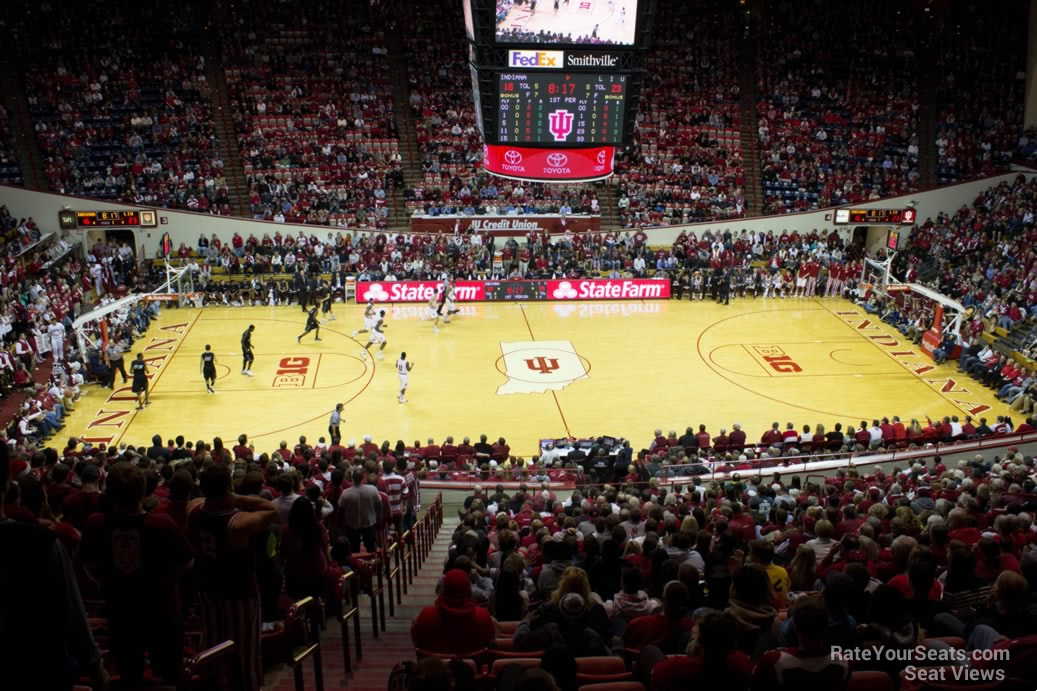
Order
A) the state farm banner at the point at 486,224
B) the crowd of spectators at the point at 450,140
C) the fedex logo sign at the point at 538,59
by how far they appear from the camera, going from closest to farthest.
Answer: the fedex logo sign at the point at 538,59 → the state farm banner at the point at 486,224 → the crowd of spectators at the point at 450,140

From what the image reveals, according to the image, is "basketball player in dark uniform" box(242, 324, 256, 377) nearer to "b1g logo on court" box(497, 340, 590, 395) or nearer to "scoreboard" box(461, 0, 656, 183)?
"b1g logo on court" box(497, 340, 590, 395)

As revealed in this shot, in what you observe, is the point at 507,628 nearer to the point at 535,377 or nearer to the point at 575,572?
the point at 575,572

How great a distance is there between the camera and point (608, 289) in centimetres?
3703

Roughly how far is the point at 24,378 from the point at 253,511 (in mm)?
22200

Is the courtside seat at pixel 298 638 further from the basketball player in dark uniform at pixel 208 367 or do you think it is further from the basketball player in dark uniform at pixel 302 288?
the basketball player in dark uniform at pixel 302 288

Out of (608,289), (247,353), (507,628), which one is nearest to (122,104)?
(247,353)

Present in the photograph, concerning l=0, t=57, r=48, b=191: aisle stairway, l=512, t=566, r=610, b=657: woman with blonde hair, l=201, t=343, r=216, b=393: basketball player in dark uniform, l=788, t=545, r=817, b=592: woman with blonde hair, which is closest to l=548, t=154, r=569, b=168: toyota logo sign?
l=201, t=343, r=216, b=393: basketball player in dark uniform

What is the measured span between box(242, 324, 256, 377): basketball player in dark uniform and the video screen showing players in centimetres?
1084

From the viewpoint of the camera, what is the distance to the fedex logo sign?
25.8 metres

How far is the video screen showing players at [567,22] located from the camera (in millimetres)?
24828

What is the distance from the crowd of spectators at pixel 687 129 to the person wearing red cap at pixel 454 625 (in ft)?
116

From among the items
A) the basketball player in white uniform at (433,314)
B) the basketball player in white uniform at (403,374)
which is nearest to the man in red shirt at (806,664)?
the basketball player in white uniform at (403,374)

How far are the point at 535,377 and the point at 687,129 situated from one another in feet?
72.3

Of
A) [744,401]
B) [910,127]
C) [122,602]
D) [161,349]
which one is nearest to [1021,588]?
[122,602]
